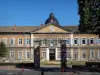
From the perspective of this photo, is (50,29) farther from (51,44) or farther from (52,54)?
(52,54)

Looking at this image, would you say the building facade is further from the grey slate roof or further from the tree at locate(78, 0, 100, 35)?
the tree at locate(78, 0, 100, 35)

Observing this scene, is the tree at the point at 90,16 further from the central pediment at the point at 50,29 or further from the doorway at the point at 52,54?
the doorway at the point at 52,54

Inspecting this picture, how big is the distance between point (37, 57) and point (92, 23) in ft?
58.3

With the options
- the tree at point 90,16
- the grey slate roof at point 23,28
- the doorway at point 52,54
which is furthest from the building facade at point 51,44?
the tree at point 90,16

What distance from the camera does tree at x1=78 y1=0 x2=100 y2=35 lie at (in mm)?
36188

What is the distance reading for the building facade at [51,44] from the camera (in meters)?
80.1

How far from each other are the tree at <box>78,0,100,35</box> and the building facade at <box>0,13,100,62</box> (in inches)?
1687

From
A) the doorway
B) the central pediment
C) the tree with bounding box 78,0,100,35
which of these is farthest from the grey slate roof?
the tree with bounding box 78,0,100,35

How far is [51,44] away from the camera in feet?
263

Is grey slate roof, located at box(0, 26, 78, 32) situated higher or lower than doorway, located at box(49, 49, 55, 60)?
higher

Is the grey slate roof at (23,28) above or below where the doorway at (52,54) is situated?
above

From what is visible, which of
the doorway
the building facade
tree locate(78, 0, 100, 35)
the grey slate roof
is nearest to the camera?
tree locate(78, 0, 100, 35)

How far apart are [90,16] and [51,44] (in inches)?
1740

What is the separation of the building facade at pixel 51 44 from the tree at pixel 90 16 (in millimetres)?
42838
